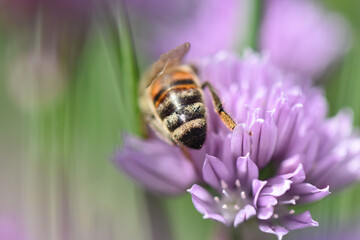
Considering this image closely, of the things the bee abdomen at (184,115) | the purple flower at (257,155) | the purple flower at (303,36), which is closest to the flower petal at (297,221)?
the purple flower at (257,155)

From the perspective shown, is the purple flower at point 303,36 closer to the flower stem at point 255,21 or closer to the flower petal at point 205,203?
the flower stem at point 255,21

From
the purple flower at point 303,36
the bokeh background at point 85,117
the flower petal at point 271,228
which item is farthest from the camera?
the purple flower at point 303,36

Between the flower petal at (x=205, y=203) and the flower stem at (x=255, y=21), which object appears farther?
the flower stem at (x=255, y=21)

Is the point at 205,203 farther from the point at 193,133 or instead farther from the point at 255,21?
the point at 255,21

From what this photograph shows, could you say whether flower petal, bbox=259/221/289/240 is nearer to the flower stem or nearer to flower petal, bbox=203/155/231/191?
flower petal, bbox=203/155/231/191

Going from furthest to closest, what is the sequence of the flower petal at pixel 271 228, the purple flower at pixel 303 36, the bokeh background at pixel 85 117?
1. the purple flower at pixel 303 36
2. the bokeh background at pixel 85 117
3. the flower petal at pixel 271 228

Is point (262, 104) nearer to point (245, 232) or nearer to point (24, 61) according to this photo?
point (245, 232)

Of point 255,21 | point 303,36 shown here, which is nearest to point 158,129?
point 255,21

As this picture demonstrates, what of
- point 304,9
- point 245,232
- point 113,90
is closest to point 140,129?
point 245,232
